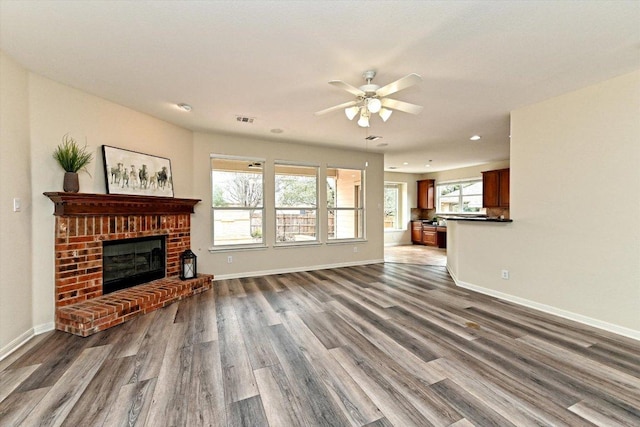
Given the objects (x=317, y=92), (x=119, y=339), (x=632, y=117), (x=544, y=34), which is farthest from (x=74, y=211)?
(x=632, y=117)

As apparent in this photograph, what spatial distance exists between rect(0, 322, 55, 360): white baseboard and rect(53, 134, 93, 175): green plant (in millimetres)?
1599

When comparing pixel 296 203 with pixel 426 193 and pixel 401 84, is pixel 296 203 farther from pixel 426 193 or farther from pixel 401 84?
pixel 426 193

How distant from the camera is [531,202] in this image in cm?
346

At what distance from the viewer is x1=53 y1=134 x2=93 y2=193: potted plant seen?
2.84 meters

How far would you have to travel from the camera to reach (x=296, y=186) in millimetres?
5551

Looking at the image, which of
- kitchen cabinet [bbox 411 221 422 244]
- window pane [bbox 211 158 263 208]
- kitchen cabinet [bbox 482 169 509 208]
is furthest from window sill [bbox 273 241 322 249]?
kitchen cabinet [bbox 411 221 422 244]

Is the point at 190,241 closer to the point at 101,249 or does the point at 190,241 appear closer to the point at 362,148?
the point at 101,249

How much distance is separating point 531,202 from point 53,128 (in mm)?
5555

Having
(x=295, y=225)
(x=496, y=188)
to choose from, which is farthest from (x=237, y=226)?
(x=496, y=188)

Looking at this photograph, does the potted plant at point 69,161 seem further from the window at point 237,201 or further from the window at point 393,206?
the window at point 393,206

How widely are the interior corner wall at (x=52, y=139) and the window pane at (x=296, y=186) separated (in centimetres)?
243

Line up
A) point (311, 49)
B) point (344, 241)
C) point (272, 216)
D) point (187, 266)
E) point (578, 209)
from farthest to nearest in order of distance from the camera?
point (344, 241), point (272, 216), point (187, 266), point (578, 209), point (311, 49)

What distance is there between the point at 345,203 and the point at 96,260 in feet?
14.5

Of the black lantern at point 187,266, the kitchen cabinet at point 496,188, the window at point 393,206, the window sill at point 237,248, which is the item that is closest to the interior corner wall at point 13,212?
the black lantern at point 187,266
